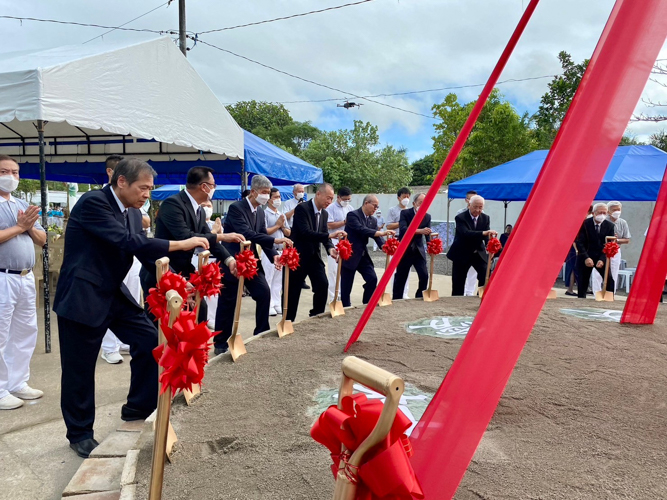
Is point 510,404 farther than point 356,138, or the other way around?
point 356,138

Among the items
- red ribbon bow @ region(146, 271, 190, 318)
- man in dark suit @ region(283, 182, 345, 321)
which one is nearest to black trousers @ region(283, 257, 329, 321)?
man in dark suit @ region(283, 182, 345, 321)

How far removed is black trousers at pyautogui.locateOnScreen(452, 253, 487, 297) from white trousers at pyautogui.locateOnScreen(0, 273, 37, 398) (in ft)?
17.1

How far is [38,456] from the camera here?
277 cm

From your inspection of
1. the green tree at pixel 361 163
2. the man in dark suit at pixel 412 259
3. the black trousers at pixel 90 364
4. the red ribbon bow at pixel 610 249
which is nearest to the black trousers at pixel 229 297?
the black trousers at pixel 90 364

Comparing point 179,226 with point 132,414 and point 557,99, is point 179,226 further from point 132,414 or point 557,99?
point 557,99

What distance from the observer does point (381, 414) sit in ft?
3.08

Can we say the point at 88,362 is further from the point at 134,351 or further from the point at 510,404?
the point at 510,404

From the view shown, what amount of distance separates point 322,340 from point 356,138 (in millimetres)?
25125

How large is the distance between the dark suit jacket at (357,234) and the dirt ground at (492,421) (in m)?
1.94

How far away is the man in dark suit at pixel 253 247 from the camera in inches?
180

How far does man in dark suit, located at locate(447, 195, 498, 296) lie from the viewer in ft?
22.5

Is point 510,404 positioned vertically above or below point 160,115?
below

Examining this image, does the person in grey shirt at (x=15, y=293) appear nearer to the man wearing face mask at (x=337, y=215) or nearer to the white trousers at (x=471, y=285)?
the man wearing face mask at (x=337, y=215)

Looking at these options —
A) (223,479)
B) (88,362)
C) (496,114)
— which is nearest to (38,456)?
(88,362)
